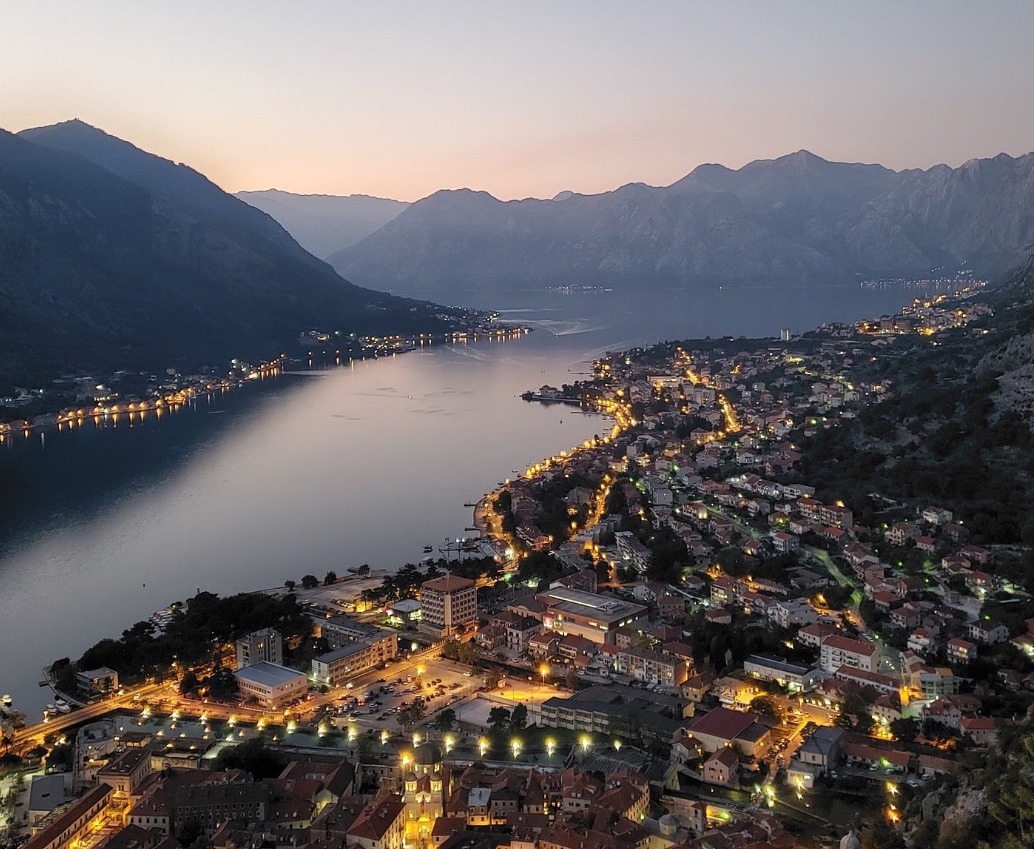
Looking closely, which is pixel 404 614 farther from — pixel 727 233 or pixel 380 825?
pixel 727 233

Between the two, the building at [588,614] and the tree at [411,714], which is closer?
the tree at [411,714]

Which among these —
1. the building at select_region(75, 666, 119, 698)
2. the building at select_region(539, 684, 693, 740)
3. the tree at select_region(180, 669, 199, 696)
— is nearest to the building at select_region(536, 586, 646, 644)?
the building at select_region(539, 684, 693, 740)

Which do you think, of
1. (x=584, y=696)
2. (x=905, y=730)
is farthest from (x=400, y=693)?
(x=905, y=730)

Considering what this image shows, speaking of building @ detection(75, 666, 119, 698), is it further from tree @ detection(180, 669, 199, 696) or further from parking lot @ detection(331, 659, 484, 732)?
parking lot @ detection(331, 659, 484, 732)

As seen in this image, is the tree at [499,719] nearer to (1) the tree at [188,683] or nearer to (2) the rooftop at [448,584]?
(2) the rooftop at [448,584]

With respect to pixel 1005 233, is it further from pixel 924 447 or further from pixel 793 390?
pixel 924 447

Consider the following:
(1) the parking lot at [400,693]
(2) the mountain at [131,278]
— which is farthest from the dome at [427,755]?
(2) the mountain at [131,278]
